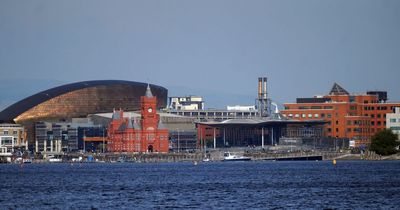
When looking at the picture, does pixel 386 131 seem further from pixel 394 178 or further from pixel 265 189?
pixel 265 189

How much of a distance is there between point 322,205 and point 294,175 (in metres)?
54.4

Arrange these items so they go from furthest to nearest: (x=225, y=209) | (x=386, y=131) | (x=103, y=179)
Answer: (x=386, y=131), (x=103, y=179), (x=225, y=209)

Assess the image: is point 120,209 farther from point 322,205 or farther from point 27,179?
point 27,179

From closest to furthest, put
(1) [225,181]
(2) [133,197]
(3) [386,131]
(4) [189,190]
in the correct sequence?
(2) [133,197]
(4) [189,190]
(1) [225,181]
(3) [386,131]

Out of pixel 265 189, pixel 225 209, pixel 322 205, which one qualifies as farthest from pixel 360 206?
pixel 265 189

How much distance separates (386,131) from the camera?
198 meters

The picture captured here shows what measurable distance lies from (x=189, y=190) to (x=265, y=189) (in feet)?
22.3

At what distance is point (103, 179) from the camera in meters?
131

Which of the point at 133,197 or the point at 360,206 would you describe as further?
the point at 133,197

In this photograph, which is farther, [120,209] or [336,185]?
[336,185]

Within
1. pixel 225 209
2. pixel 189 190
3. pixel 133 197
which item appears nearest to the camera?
pixel 225 209

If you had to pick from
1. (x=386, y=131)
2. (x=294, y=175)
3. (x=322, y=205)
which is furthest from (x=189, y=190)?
(x=386, y=131)

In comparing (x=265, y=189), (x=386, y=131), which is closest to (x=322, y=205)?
(x=265, y=189)

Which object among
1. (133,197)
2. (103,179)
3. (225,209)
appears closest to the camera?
(225,209)
